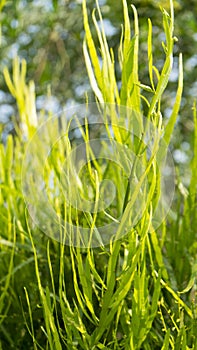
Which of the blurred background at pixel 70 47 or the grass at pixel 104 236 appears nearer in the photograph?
the grass at pixel 104 236

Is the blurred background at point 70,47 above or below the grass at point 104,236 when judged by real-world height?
above

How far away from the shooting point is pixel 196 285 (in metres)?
0.43

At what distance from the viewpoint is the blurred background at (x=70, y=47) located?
4.37 feet

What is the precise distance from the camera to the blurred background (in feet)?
4.37

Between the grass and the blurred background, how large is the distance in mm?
725

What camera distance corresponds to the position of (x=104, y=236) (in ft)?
1.44

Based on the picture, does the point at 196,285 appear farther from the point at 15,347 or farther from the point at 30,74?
the point at 30,74

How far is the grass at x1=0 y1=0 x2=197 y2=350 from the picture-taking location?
1.06 ft

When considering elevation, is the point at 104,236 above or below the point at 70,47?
below

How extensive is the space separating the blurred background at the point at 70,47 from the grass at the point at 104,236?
2.38 ft

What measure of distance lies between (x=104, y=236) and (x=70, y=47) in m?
1.23

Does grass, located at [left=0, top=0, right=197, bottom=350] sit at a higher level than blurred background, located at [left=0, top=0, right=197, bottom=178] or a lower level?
lower

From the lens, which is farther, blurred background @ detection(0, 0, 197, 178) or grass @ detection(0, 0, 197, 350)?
blurred background @ detection(0, 0, 197, 178)

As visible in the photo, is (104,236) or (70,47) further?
(70,47)
